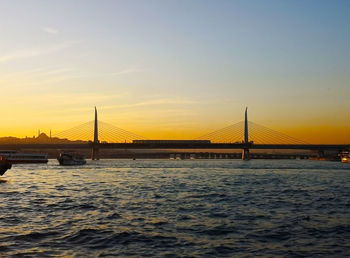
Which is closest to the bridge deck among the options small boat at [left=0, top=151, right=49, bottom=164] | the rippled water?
small boat at [left=0, top=151, right=49, bottom=164]

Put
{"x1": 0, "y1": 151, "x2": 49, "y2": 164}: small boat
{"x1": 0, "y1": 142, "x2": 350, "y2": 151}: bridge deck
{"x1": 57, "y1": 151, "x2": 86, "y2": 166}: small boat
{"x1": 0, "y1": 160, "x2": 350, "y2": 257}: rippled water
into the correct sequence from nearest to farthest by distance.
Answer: {"x1": 0, "y1": 160, "x2": 350, "y2": 257}: rippled water
{"x1": 57, "y1": 151, "x2": 86, "y2": 166}: small boat
{"x1": 0, "y1": 151, "x2": 49, "y2": 164}: small boat
{"x1": 0, "y1": 142, "x2": 350, "y2": 151}: bridge deck

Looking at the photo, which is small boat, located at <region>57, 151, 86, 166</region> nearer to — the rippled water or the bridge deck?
the bridge deck

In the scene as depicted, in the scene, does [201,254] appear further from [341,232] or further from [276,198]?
[276,198]

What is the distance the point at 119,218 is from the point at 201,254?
959 centimetres

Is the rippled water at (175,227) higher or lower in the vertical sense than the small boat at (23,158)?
lower

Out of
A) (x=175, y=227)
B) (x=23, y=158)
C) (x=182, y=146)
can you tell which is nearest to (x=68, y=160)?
(x=23, y=158)

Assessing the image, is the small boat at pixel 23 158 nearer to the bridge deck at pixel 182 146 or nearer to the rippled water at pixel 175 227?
the bridge deck at pixel 182 146

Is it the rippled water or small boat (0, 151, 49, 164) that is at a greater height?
small boat (0, 151, 49, 164)

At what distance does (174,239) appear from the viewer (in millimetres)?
19156

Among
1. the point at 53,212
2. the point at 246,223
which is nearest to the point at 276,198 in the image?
the point at 246,223

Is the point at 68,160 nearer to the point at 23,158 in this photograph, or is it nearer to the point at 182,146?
the point at 23,158

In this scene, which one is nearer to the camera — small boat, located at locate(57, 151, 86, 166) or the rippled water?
the rippled water

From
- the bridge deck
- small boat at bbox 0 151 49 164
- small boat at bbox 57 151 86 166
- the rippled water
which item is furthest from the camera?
the bridge deck

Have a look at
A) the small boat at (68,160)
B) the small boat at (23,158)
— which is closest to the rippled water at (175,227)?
the small boat at (68,160)
